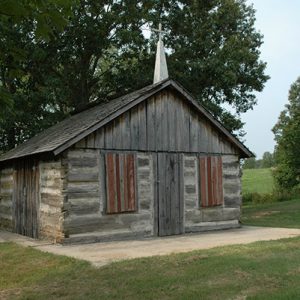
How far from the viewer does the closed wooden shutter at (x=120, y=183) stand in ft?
48.7

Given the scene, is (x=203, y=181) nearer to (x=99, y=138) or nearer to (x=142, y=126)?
(x=142, y=126)

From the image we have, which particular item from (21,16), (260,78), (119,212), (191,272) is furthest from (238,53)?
(21,16)

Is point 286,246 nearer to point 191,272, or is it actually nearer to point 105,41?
point 191,272

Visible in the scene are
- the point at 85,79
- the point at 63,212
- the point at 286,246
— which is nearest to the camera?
the point at 286,246

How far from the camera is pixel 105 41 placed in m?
26.9

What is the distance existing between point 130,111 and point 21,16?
1127 cm

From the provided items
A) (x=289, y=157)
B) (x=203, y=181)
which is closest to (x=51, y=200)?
(x=203, y=181)

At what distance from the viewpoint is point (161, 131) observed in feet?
53.1

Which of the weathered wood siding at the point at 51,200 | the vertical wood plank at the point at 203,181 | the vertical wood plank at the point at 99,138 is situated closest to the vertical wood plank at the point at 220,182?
the vertical wood plank at the point at 203,181

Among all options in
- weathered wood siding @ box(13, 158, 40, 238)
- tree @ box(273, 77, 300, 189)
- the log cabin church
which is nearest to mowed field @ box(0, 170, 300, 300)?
the log cabin church

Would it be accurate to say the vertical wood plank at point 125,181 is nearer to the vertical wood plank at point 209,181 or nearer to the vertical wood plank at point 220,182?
the vertical wood plank at point 209,181

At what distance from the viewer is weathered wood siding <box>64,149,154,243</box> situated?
14175 mm

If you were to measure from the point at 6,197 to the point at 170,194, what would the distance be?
22.5 ft

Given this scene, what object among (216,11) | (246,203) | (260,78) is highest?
(216,11)
